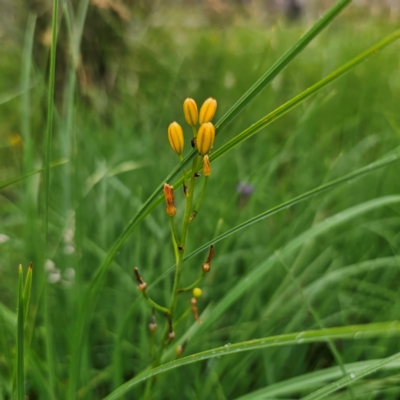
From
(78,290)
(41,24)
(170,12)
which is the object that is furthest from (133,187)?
(170,12)

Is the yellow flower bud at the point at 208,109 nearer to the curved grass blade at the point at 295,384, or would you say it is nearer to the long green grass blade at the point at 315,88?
the long green grass blade at the point at 315,88

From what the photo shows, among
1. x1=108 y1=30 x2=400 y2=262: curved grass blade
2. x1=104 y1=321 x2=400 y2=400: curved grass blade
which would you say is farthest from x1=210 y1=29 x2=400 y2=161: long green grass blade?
x1=104 y1=321 x2=400 y2=400: curved grass blade

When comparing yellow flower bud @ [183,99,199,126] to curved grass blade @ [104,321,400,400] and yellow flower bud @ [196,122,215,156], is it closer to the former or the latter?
yellow flower bud @ [196,122,215,156]

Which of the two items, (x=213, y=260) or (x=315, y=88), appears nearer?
(x=315, y=88)

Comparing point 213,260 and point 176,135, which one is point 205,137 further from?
point 213,260

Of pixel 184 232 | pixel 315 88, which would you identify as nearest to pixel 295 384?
pixel 184 232

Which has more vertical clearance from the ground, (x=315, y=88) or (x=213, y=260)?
(x=213, y=260)

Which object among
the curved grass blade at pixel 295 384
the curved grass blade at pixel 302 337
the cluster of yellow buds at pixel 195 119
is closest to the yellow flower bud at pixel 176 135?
the cluster of yellow buds at pixel 195 119
